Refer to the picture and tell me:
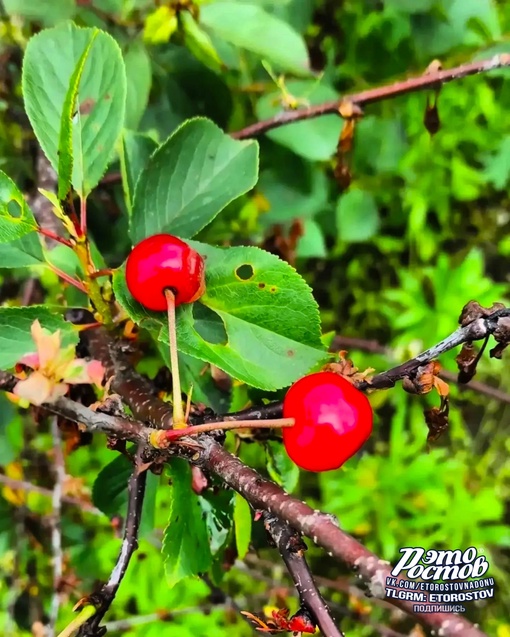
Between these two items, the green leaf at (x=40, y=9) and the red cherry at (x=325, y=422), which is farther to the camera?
the green leaf at (x=40, y=9)

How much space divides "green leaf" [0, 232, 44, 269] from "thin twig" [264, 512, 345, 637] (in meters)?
0.26

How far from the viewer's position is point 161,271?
34 centimetres

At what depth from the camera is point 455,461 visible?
0.93 m

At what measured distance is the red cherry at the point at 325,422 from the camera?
31cm

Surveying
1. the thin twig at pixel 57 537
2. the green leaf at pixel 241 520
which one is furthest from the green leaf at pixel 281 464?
the thin twig at pixel 57 537

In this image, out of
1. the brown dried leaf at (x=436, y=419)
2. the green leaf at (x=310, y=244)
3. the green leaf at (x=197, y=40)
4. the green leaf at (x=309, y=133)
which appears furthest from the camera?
the green leaf at (x=310, y=244)

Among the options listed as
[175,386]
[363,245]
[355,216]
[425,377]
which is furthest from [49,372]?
[363,245]

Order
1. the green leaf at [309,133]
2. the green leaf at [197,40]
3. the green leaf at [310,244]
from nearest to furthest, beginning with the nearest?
the green leaf at [197,40], the green leaf at [309,133], the green leaf at [310,244]

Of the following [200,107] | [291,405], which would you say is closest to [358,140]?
[200,107]

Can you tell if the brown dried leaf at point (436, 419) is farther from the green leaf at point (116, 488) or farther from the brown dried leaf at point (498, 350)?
the green leaf at point (116, 488)

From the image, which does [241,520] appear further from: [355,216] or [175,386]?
[355,216]

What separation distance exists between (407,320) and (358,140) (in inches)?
11.2

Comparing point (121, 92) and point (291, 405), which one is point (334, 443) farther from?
point (121, 92)

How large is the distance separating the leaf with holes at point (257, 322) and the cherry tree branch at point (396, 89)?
229mm
